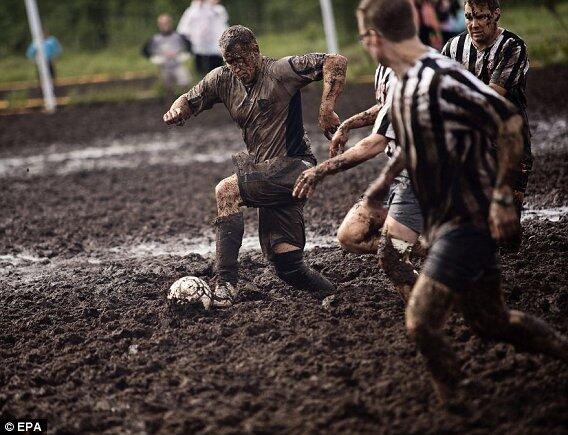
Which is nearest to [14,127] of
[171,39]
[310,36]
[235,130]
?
[171,39]

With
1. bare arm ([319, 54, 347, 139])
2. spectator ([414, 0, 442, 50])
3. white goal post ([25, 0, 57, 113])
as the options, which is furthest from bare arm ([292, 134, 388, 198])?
white goal post ([25, 0, 57, 113])

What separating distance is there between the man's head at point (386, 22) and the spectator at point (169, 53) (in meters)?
14.9

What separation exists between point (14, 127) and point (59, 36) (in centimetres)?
1503

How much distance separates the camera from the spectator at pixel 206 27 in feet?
56.3

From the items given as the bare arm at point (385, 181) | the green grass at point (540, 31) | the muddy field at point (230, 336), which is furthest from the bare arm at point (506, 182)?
the green grass at point (540, 31)

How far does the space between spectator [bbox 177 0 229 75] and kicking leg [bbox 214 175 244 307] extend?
38.2 ft

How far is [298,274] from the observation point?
6094mm

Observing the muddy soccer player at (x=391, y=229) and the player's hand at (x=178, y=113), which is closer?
the muddy soccer player at (x=391, y=229)

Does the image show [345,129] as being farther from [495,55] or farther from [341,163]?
[495,55]

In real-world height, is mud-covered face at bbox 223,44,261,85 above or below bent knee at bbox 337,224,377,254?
above

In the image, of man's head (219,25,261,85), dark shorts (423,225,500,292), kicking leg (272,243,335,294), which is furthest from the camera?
kicking leg (272,243,335,294)

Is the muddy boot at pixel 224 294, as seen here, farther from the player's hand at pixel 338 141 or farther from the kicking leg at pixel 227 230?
the player's hand at pixel 338 141

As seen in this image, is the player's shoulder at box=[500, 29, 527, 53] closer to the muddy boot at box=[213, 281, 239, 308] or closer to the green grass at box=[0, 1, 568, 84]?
the muddy boot at box=[213, 281, 239, 308]

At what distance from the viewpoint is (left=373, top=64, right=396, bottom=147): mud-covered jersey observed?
15.9ft
